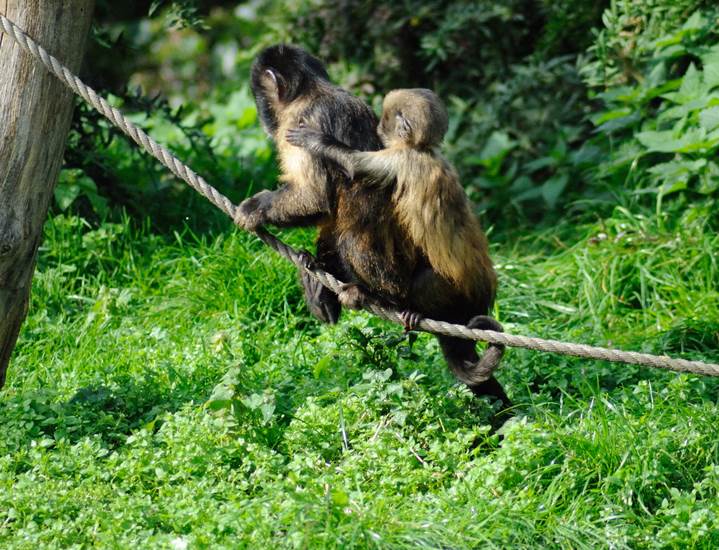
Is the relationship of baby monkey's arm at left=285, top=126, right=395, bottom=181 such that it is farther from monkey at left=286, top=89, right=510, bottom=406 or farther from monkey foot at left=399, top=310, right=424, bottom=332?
monkey foot at left=399, top=310, right=424, bottom=332

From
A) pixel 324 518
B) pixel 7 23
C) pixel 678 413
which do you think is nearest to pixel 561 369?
pixel 678 413

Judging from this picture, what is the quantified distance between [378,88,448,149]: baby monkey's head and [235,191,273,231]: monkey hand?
2.22ft

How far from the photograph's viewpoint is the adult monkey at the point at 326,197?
194 inches

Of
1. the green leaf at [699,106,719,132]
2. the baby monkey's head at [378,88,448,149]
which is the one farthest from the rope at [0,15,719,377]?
the green leaf at [699,106,719,132]

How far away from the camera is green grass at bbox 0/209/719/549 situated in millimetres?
→ 4199

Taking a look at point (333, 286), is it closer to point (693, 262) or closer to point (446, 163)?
point (446, 163)

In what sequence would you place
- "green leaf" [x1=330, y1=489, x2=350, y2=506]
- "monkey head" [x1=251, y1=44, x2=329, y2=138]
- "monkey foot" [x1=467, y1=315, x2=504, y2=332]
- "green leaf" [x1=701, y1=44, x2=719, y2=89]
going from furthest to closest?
"green leaf" [x1=701, y1=44, x2=719, y2=89]
"monkey head" [x1=251, y1=44, x2=329, y2=138]
"monkey foot" [x1=467, y1=315, x2=504, y2=332]
"green leaf" [x1=330, y1=489, x2=350, y2=506]

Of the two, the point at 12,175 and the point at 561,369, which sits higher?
the point at 12,175

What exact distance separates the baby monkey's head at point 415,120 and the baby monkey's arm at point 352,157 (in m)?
0.13

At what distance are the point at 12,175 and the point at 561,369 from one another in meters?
3.19

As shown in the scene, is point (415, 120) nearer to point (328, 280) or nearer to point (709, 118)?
point (328, 280)

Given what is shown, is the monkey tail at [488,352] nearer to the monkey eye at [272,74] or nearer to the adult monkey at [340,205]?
the adult monkey at [340,205]

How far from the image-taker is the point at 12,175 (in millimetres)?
4598

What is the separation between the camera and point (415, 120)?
190 inches
